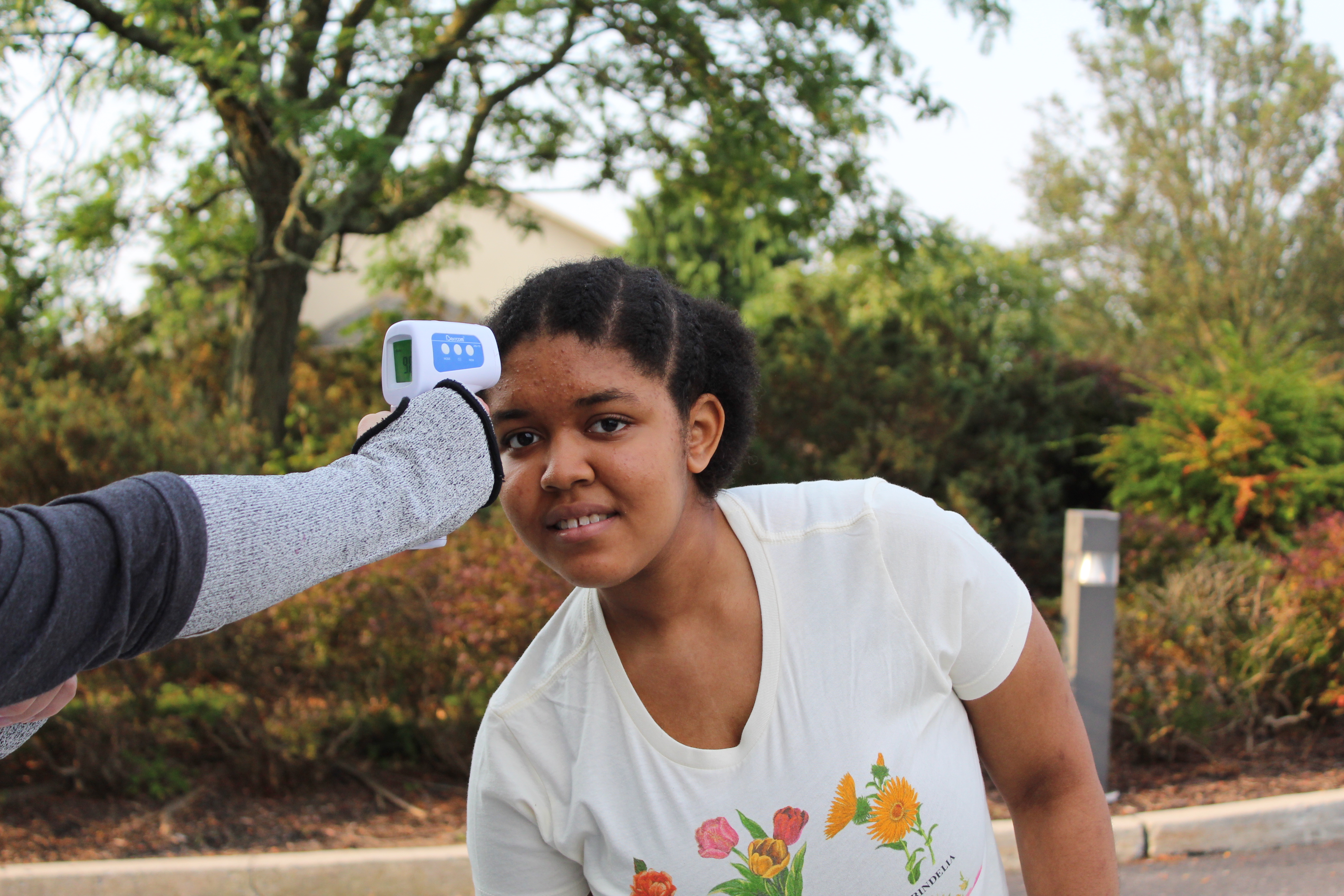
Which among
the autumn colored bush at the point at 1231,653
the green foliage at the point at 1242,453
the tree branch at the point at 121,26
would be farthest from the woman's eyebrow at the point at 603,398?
the green foliage at the point at 1242,453

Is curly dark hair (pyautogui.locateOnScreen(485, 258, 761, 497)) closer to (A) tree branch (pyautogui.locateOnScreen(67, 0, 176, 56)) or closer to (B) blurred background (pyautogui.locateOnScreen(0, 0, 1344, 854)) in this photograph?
(B) blurred background (pyautogui.locateOnScreen(0, 0, 1344, 854))

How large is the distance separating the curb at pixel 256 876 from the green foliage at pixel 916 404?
14.1ft

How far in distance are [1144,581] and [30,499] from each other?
6721mm

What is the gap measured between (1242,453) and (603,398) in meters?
7.74

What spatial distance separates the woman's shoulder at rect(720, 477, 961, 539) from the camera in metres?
1.80

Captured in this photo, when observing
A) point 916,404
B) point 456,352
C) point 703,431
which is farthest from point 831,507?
point 916,404

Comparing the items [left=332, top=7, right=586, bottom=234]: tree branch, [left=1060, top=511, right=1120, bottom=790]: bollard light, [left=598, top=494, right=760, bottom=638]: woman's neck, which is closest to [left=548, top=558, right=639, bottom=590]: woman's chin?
[left=598, top=494, right=760, bottom=638]: woman's neck

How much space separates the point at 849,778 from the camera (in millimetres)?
1646

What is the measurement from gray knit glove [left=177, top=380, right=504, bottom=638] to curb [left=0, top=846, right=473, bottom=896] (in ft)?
11.5

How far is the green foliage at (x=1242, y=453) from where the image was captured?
7883mm

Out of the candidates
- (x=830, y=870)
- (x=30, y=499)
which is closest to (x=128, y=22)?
(x=30, y=499)

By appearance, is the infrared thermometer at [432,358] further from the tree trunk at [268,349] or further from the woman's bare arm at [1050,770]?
the tree trunk at [268,349]

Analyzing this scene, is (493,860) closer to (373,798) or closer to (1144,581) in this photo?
(373,798)

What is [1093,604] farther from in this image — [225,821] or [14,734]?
[14,734]
